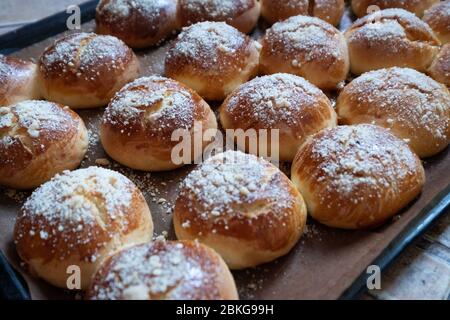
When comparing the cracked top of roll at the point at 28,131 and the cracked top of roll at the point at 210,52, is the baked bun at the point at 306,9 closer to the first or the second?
the cracked top of roll at the point at 210,52

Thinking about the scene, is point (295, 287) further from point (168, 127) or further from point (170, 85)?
point (170, 85)

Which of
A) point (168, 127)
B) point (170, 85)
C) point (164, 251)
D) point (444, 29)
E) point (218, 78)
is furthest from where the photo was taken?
point (444, 29)

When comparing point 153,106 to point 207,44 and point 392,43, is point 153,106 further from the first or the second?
point 392,43

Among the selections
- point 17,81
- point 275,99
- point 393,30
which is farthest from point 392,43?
point 17,81

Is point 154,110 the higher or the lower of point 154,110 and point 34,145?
the higher

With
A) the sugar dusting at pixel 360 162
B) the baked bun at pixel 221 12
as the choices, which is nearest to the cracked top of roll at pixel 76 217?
the sugar dusting at pixel 360 162
